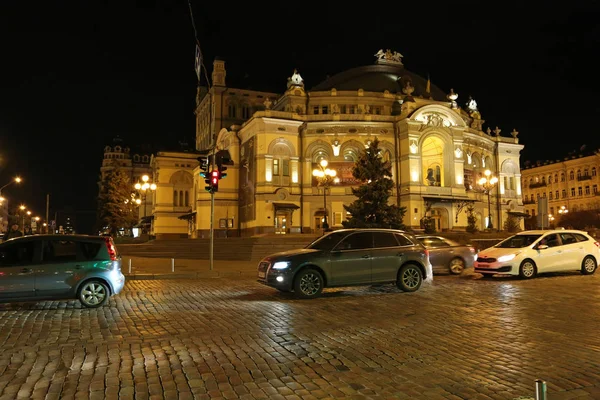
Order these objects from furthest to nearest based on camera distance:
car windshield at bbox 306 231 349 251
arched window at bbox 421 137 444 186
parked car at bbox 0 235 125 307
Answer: arched window at bbox 421 137 444 186, car windshield at bbox 306 231 349 251, parked car at bbox 0 235 125 307

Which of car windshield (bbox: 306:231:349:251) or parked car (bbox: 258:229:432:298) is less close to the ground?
car windshield (bbox: 306:231:349:251)

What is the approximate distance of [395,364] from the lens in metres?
5.91

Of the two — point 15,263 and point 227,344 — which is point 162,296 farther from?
point 227,344

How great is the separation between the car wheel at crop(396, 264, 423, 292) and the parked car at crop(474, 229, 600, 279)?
4.11 m

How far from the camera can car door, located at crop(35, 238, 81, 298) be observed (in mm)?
10445

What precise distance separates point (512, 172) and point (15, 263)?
62266mm

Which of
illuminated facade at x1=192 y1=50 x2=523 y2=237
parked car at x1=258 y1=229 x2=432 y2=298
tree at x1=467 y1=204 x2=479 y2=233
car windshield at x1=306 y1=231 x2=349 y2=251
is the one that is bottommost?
parked car at x1=258 y1=229 x2=432 y2=298

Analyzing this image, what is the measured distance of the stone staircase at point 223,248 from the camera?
31.0 meters

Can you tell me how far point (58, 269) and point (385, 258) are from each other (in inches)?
314

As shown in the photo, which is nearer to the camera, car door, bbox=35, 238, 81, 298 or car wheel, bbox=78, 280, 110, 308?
car door, bbox=35, 238, 81, 298

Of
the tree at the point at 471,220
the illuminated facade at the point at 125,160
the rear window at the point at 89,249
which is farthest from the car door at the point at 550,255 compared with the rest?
the illuminated facade at the point at 125,160

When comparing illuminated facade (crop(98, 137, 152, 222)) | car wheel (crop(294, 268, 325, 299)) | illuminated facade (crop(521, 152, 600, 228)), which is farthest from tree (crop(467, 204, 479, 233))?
illuminated facade (crop(98, 137, 152, 222))

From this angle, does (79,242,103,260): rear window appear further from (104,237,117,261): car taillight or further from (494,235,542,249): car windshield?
(494,235,542,249): car windshield

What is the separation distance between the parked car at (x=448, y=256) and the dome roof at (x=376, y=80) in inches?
1657
